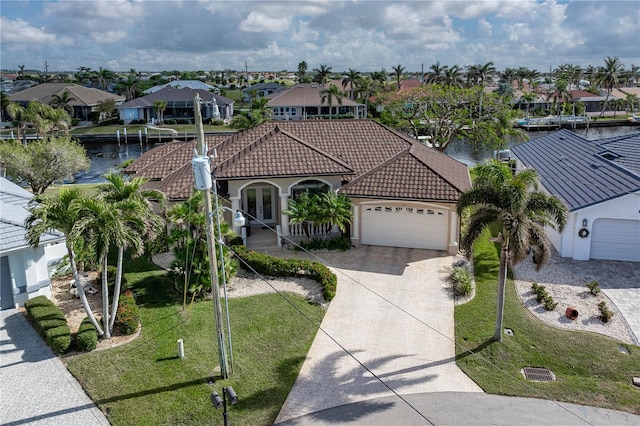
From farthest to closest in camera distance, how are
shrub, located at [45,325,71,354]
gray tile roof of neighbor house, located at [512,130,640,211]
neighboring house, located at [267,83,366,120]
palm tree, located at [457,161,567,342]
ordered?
neighboring house, located at [267,83,366,120] → gray tile roof of neighbor house, located at [512,130,640,211] → shrub, located at [45,325,71,354] → palm tree, located at [457,161,567,342]

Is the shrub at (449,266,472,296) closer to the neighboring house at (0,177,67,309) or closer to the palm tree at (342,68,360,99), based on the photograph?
the neighboring house at (0,177,67,309)

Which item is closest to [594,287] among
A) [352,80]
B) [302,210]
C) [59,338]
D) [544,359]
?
[544,359]

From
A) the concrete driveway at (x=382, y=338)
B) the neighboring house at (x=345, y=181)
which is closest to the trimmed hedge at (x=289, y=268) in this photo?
the concrete driveway at (x=382, y=338)

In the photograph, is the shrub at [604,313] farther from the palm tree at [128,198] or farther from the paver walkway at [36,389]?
the paver walkway at [36,389]

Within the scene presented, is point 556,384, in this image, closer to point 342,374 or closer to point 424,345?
point 424,345

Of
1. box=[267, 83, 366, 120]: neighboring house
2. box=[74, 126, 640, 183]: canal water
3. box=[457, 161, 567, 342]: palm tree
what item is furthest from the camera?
box=[267, 83, 366, 120]: neighboring house

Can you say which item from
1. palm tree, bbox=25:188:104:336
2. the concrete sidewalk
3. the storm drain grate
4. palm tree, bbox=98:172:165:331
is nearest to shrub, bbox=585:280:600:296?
the storm drain grate
